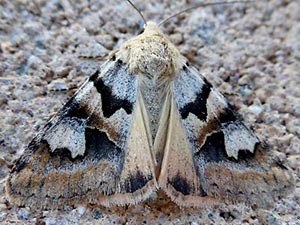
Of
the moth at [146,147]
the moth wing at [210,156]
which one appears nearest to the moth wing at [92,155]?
the moth at [146,147]

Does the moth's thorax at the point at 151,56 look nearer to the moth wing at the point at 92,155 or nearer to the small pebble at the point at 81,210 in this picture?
the moth wing at the point at 92,155

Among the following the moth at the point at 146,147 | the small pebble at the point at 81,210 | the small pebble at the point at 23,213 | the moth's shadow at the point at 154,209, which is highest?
the moth at the point at 146,147

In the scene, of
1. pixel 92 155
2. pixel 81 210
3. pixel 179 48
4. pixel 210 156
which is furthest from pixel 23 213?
pixel 179 48

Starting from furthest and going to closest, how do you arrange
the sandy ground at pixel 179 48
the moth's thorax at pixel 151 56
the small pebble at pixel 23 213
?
the moth's thorax at pixel 151 56
the sandy ground at pixel 179 48
the small pebble at pixel 23 213

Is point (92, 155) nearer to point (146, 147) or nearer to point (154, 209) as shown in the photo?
point (146, 147)

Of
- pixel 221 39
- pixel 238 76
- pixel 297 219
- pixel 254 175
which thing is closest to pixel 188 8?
pixel 221 39

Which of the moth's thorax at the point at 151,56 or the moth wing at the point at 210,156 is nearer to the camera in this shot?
the moth wing at the point at 210,156
